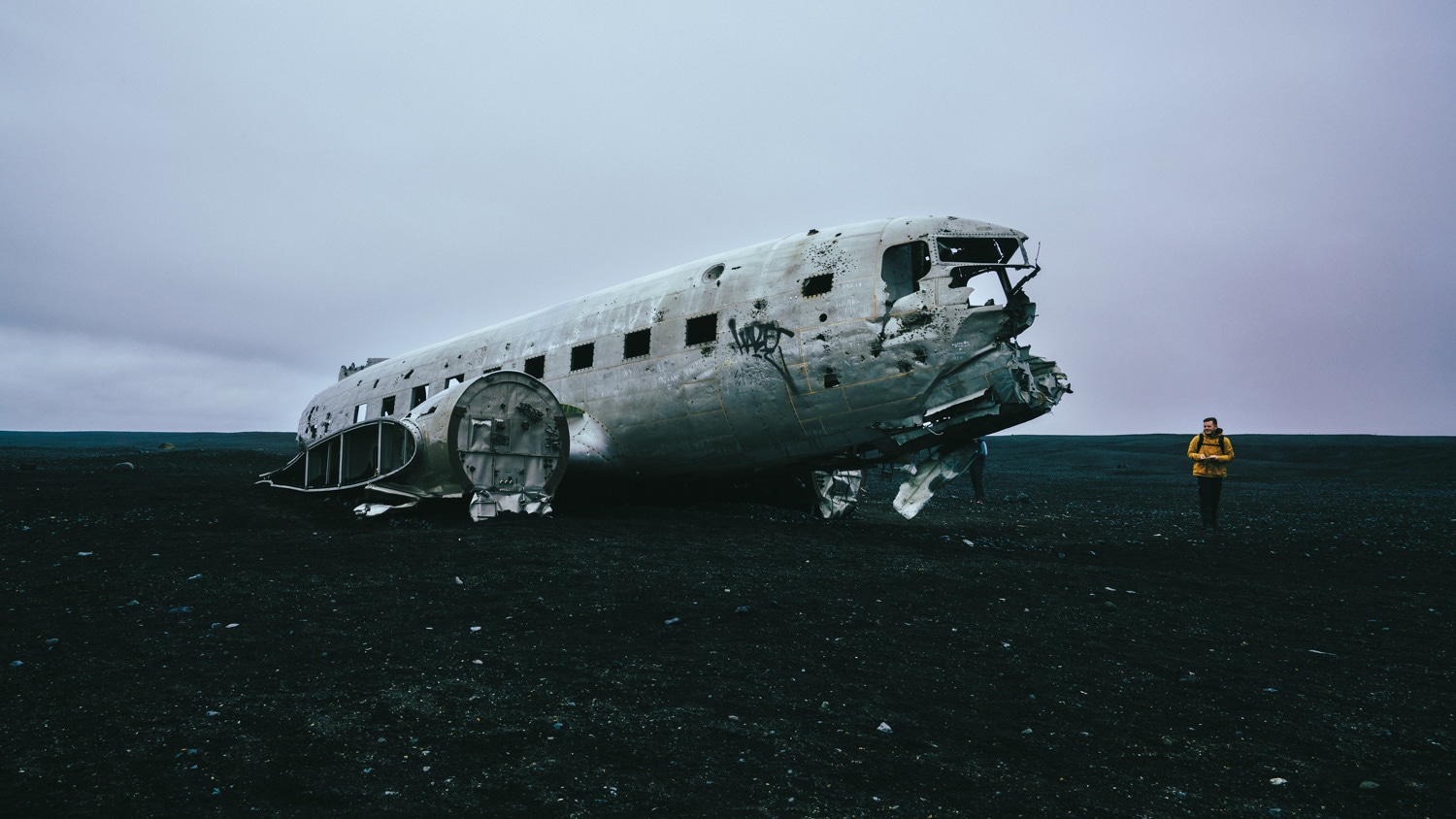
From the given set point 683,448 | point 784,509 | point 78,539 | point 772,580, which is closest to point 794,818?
point 772,580

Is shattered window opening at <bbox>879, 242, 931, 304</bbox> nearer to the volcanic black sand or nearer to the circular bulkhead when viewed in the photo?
the volcanic black sand

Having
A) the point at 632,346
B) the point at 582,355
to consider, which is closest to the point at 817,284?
the point at 632,346

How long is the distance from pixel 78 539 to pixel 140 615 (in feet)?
17.9

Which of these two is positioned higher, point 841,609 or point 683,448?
point 683,448

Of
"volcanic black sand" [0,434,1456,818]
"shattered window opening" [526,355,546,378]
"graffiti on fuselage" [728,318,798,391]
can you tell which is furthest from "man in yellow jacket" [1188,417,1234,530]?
"shattered window opening" [526,355,546,378]

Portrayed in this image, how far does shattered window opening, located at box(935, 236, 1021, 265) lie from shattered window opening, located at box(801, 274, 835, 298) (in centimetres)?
184

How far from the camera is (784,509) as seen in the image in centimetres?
1739

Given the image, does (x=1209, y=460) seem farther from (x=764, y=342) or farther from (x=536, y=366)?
(x=536, y=366)

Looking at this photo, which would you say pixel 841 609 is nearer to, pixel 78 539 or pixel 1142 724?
pixel 1142 724

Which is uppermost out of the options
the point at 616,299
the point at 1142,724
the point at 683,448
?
the point at 616,299

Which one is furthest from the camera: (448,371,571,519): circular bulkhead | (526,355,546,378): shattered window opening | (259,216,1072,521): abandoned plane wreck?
(526,355,546,378): shattered window opening

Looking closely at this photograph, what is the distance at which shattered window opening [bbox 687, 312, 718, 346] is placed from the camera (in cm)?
1295

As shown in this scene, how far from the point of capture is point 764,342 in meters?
12.2

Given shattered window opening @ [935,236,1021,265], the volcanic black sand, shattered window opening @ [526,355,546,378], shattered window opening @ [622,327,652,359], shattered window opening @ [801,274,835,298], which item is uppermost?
shattered window opening @ [935,236,1021,265]
